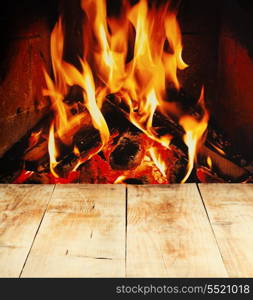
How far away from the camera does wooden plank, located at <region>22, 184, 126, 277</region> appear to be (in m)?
1.29

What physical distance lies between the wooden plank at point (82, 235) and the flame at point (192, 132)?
354 millimetres

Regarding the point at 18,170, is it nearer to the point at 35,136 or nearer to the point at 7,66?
the point at 35,136

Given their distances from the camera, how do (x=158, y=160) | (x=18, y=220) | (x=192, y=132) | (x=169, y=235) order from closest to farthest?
1. (x=169, y=235)
2. (x=18, y=220)
3. (x=158, y=160)
4. (x=192, y=132)

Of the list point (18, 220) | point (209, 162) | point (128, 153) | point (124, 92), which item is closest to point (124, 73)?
point (124, 92)

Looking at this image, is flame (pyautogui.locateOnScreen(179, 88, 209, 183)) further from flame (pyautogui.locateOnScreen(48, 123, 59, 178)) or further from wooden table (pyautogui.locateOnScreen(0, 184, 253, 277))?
flame (pyautogui.locateOnScreen(48, 123, 59, 178))

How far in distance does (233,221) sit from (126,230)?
329 millimetres

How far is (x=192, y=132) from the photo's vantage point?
6.96ft

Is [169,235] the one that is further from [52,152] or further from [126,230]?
[52,152]

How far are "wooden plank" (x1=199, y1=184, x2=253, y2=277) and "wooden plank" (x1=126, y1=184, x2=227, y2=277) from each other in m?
0.03

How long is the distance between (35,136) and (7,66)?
308 millimetres

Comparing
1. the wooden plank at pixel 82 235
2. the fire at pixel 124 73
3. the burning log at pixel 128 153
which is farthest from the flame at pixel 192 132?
the wooden plank at pixel 82 235

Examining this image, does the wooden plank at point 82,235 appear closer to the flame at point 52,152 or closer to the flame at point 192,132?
the flame at point 52,152

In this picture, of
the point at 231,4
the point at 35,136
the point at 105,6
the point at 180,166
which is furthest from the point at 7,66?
the point at 231,4

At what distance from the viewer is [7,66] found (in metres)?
2.08
